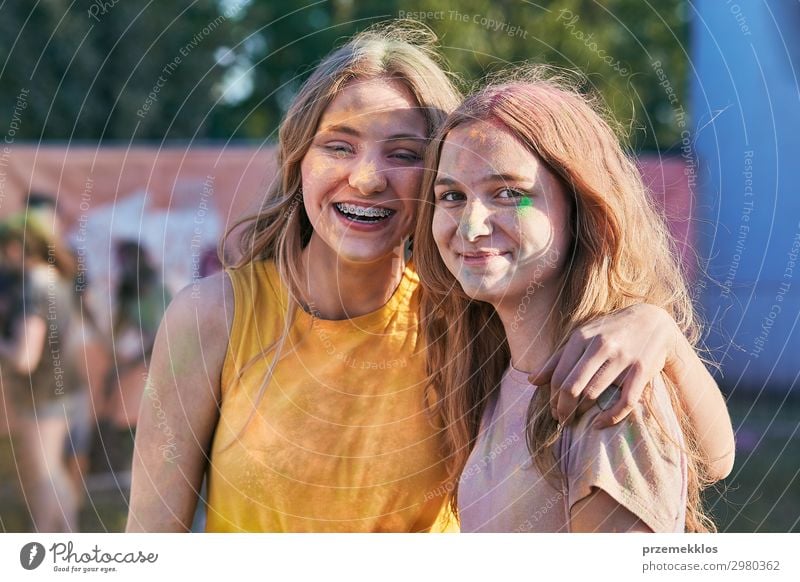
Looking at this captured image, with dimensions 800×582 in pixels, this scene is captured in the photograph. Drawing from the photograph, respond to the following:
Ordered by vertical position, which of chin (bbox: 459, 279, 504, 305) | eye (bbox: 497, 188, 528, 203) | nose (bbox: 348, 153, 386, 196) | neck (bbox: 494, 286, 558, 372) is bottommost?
neck (bbox: 494, 286, 558, 372)

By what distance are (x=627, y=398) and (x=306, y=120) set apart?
1176 millimetres

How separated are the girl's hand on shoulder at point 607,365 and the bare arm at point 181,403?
916 mm

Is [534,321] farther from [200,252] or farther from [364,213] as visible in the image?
[200,252]

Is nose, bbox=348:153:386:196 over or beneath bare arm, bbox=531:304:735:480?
over

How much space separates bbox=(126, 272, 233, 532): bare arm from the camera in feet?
8.93

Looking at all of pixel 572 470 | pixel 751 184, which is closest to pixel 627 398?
pixel 572 470

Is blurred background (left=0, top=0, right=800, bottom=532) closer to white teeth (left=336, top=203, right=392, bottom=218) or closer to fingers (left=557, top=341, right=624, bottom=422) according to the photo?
white teeth (left=336, top=203, right=392, bottom=218)

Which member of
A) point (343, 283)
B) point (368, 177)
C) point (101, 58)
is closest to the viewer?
point (368, 177)

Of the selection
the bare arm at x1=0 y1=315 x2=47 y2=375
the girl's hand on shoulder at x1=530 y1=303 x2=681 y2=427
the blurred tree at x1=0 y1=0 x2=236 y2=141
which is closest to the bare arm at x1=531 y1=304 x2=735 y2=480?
the girl's hand on shoulder at x1=530 y1=303 x2=681 y2=427

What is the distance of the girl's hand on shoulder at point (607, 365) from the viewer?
211 cm

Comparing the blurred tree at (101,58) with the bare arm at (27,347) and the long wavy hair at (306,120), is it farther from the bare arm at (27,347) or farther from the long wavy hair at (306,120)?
the long wavy hair at (306,120)

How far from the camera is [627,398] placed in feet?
6.84

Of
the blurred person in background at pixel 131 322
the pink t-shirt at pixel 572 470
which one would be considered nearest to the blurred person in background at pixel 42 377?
the blurred person in background at pixel 131 322
